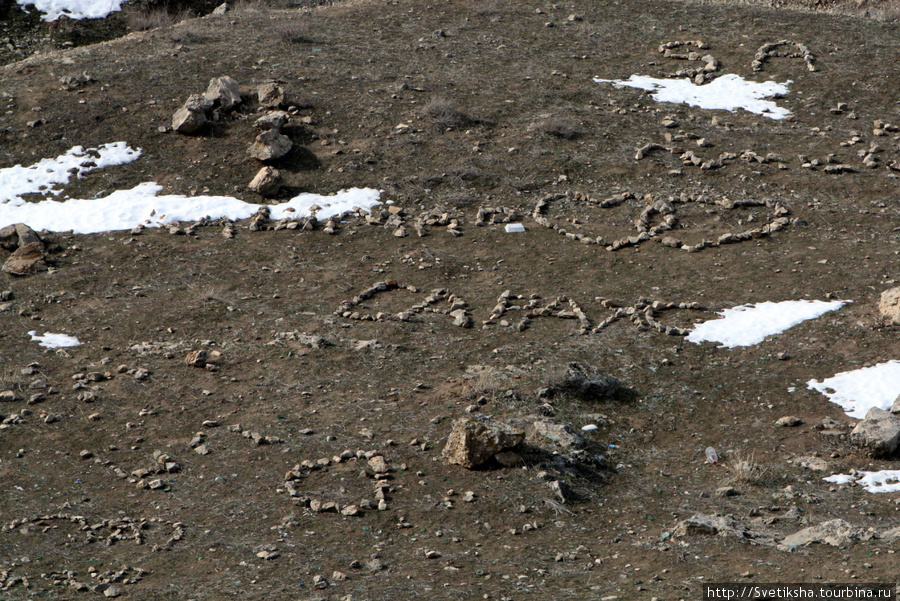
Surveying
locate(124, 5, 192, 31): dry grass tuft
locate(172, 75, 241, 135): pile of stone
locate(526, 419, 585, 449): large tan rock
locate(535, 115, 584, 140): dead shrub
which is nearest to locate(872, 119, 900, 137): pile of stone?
locate(535, 115, 584, 140): dead shrub

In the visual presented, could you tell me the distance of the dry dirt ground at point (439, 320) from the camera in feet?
22.6

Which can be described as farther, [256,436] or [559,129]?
[559,129]

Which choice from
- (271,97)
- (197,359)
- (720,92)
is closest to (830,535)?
(197,359)

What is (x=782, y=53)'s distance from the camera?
18188 mm

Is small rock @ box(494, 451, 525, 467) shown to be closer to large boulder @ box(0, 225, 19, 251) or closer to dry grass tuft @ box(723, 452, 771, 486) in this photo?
dry grass tuft @ box(723, 452, 771, 486)

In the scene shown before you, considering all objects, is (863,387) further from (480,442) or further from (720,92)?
(720,92)

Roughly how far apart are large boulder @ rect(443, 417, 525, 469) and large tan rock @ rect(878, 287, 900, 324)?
215 inches

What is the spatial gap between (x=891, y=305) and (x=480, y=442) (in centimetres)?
595

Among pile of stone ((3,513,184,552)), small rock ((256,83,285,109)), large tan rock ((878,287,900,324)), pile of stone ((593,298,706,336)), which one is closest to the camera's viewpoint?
pile of stone ((3,513,184,552))

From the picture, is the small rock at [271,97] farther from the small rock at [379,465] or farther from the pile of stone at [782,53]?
the pile of stone at [782,53]

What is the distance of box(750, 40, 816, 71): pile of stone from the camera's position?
17.8m

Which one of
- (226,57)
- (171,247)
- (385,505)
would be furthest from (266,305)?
(226,57)

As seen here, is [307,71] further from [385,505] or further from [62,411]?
[385,505]

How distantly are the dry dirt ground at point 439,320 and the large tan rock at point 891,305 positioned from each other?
0.51ft
